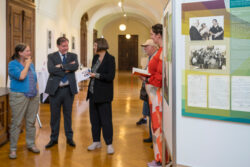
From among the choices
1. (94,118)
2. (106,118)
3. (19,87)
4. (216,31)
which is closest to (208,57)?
Result: (216,31)

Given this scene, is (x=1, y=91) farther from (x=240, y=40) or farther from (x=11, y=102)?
(x=240, y=40)

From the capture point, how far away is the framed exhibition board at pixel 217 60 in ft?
5.74

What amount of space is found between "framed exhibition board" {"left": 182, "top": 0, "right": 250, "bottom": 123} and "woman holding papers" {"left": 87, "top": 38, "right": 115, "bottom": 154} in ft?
8.57

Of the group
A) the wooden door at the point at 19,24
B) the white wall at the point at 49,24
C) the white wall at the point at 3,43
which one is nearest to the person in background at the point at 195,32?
the white wall at the point at 3,43

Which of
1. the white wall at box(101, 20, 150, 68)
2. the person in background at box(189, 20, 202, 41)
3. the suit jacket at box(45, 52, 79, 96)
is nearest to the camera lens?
the person in background at box(189, 20, 202, 41)

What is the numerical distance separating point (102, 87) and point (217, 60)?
111 inches

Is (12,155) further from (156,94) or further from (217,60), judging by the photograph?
(217,60)

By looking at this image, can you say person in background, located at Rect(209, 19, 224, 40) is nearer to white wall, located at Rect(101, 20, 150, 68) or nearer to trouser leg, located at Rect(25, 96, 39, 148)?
trouser leg, located at Rect(25, 96, 39, 148)

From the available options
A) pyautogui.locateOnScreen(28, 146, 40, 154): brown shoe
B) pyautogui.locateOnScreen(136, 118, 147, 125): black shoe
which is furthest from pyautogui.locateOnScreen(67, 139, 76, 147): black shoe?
pyautogui.locateOnScreen(136, 118, 147, 125): black shoe

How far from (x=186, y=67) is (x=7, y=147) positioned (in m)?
4.06

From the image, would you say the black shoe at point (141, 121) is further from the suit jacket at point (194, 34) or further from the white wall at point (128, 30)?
the white wall at point (128, 30)

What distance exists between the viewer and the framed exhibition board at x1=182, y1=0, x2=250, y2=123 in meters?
1.75

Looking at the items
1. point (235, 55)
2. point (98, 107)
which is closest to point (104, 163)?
point (98, 107)

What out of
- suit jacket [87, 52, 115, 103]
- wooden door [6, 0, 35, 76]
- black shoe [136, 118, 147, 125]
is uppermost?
wooden door [6, 0, 35, 76]
